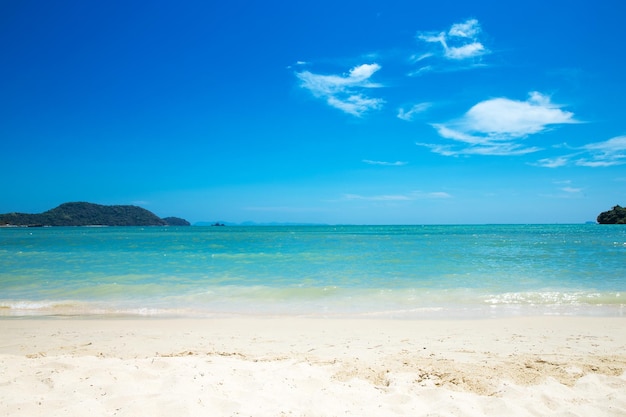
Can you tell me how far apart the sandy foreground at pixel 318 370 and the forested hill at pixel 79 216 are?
163139mm

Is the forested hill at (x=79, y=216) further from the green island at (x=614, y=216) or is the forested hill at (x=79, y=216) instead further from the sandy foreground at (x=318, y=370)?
the green island at (x=614, y=216)

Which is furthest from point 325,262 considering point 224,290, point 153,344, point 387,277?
point 153,344

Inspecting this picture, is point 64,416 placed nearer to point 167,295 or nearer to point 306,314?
point 306,314

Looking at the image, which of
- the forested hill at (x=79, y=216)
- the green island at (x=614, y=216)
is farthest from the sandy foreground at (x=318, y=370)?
the forested hill at (x=79, y=216)

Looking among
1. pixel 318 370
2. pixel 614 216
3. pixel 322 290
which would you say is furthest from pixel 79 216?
pixel 614 216

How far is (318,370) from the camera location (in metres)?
4.82

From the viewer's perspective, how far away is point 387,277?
559 inches

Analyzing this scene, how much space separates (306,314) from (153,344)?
12.2 feet

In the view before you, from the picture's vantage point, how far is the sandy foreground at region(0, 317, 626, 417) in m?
3.78

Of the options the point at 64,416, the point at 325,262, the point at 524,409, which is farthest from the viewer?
the point at 325,262

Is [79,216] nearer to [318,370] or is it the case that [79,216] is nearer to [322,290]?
[322,290]

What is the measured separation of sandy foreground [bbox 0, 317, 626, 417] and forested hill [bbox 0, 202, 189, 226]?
535 ft

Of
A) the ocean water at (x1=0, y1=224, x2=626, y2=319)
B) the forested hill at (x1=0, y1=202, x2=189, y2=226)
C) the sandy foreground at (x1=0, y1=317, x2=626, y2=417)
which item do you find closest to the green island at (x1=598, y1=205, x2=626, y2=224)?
the ocean water at (x1=0, y1=224, x2=626, y2=319)

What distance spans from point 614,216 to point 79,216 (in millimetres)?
191864
